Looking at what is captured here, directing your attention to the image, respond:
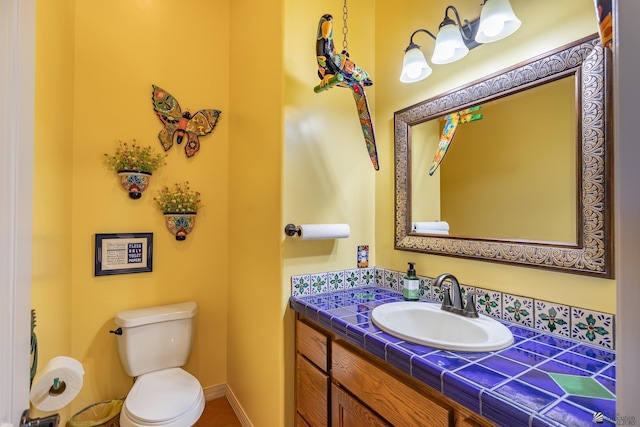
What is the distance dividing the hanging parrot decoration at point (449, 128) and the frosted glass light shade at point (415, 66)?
0.23m

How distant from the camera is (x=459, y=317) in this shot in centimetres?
119

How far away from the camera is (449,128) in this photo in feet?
4.65

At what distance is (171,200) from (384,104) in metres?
1.49

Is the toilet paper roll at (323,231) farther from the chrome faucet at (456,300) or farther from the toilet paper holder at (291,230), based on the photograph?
the chrome faucet at (456,300)

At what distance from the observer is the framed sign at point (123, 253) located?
6.10 ft

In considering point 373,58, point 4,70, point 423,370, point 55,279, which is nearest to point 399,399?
point 423,370

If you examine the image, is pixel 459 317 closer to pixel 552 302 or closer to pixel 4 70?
pixel 552 302

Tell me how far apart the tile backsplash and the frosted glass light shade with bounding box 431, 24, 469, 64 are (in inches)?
37.6

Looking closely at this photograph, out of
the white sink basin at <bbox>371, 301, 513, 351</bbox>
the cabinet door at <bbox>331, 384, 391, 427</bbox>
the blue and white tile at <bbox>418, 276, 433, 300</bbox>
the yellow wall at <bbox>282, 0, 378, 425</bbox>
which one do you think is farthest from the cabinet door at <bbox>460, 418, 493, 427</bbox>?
the yellow wall at <bbox>282, 0, 378, 425</bbox>

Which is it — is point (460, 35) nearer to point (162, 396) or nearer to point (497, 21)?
point (497, 21)

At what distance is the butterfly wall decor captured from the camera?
2033 millimetres

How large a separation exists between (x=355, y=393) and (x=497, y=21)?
4.76ft

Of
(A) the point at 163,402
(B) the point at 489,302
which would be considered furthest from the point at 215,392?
(B) the point at 489,302

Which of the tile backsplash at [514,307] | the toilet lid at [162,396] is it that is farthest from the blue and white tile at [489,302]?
the toilet lid at [162,396]
